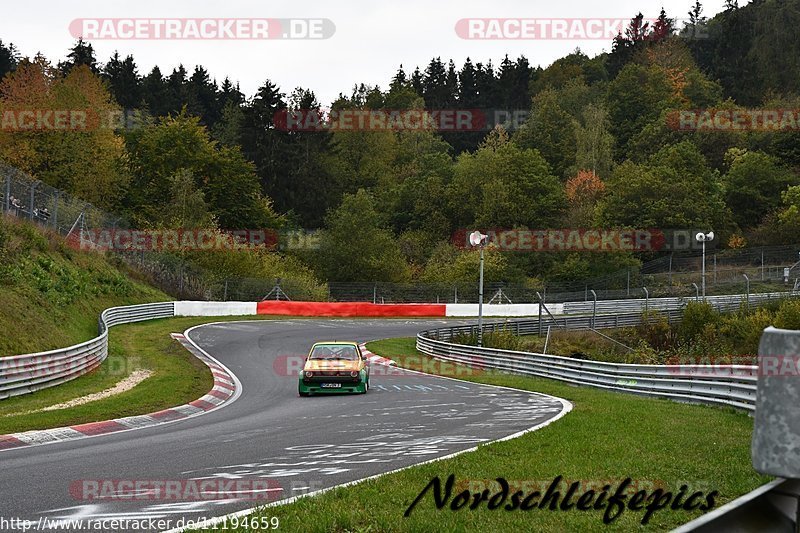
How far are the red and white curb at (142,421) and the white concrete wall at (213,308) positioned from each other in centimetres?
2100

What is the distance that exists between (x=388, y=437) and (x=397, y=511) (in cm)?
597

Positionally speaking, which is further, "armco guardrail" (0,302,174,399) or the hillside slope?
the hillside slope

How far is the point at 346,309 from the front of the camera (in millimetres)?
53906

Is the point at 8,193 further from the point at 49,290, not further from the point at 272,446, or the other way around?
the point at 272,446

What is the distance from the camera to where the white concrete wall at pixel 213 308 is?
157ft

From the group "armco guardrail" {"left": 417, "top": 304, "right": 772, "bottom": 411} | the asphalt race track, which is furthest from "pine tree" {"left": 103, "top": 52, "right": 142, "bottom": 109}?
the asphalt race track

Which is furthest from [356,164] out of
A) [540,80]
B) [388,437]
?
[388,437]

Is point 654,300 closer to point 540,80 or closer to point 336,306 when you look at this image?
point 336,306

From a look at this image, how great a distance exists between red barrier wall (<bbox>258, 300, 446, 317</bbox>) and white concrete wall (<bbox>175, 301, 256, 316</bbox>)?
859 millimetres

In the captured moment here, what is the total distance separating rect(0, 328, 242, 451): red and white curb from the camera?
518 inches

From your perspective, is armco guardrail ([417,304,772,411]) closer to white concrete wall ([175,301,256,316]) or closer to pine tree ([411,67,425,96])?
white concrete wall ([175,301,256,316])

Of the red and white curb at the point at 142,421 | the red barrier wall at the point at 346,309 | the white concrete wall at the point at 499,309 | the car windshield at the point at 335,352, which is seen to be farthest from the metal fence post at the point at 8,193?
the white concrete wall at the point at 499,309

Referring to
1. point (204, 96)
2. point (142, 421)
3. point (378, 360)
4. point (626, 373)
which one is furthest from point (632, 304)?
point (204, 96)

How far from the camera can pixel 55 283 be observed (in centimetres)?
3516
